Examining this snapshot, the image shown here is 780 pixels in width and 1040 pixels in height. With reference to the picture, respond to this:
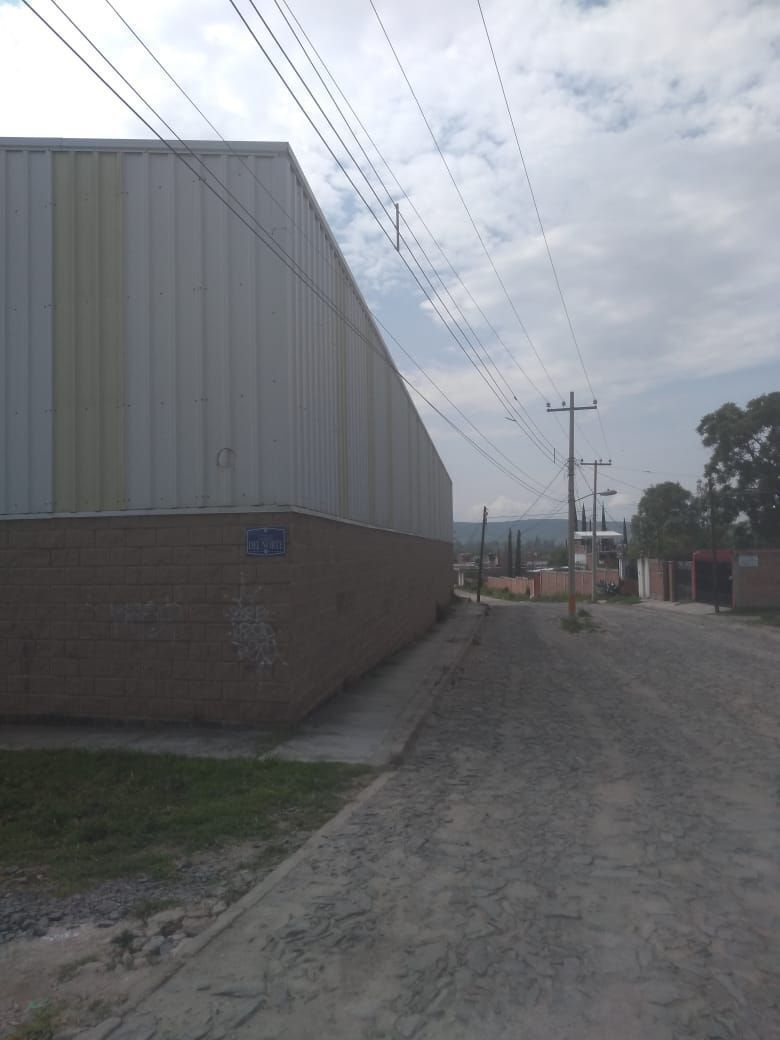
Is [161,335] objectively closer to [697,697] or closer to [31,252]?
[31,252]

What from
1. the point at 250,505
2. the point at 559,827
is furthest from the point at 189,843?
the point at 250,505

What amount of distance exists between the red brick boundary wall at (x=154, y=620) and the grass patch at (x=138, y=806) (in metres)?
1.64

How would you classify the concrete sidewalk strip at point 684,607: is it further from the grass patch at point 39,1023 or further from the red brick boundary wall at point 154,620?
the grass patch at point 39,1023

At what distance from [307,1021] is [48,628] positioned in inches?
315

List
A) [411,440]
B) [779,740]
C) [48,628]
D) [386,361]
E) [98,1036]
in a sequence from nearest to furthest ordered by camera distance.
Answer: [98,1036], [779,740], [48,628], [386,361], [411,440]

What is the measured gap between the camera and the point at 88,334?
1123 centimetres

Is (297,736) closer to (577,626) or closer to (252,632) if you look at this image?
(252,632)

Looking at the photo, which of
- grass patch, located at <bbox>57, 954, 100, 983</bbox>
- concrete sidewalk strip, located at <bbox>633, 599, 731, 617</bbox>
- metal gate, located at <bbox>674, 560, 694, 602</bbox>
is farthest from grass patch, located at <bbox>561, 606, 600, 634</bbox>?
grass patch, located at <bbox>57, 954, 100, 983</bbox>

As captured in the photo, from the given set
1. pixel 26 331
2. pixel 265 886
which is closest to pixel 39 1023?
pixel 265 886

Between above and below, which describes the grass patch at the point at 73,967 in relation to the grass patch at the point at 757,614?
above

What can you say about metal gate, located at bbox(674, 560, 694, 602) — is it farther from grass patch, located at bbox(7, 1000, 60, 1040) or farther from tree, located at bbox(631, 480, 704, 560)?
grass patch, located at bbox(7, 1000, 60, 1040)

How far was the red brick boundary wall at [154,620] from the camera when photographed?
422 inches

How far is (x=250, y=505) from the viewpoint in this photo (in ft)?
35.5

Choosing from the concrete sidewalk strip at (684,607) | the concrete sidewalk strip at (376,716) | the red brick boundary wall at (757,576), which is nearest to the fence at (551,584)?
the concrete sidewalk strip at (684,607)
